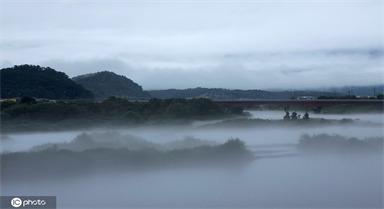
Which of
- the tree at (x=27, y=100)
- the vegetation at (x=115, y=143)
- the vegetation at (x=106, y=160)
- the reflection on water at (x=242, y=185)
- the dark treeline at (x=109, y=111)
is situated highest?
the tree at (x=27, y=100)

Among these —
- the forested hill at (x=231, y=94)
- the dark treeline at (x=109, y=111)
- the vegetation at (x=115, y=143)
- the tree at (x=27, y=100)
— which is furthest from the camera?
the forested hill at (x=231, y=94)

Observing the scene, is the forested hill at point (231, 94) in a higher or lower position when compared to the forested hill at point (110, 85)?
lower

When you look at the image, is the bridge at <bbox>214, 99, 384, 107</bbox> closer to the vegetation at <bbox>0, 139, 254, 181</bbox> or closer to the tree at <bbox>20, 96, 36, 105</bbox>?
the vegetation at <bbox>0, 139, 254, 181</bbox>

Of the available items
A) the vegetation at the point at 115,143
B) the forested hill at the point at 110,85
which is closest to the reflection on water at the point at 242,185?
the vegetation at the point at 115,143

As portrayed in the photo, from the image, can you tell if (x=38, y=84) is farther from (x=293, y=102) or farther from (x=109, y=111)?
(x=293, y=102)

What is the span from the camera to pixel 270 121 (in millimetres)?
9875

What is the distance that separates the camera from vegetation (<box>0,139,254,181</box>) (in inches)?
283

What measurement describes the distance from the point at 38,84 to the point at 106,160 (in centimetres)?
611

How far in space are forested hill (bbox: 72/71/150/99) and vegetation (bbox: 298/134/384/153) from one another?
199 inches

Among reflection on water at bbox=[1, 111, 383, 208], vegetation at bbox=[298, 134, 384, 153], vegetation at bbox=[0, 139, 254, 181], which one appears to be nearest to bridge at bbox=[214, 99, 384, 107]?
vegetation at bbox=[298, 134, 384, 153]

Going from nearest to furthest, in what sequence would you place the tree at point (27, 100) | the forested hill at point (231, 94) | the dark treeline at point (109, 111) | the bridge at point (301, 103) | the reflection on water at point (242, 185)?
the reflection on water at point (242, 185) < the dark treeline at point (109, 111) < the tree at point (27, 100) < the bridge at point (301, 103) < the forested hill at point (231, 94)

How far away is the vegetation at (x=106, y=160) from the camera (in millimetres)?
7195

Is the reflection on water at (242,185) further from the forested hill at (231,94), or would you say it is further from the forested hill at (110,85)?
the forested hill at (110,85)

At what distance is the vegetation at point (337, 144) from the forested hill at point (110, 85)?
5.06 meters
